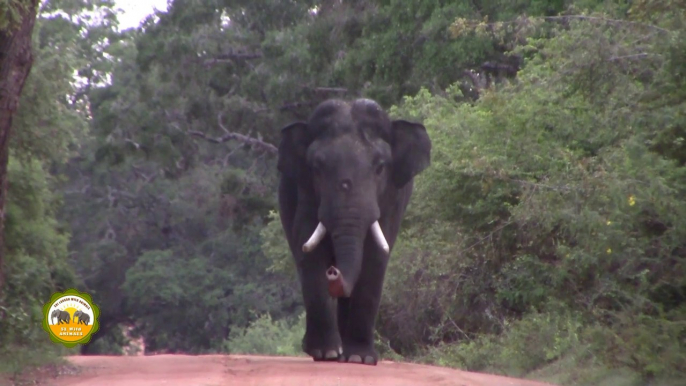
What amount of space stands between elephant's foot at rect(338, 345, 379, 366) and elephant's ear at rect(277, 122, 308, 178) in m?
1.84

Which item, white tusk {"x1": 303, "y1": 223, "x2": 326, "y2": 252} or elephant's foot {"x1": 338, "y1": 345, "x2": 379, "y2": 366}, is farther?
elephant's foot {"x1": 338, "y1": 345, "x2": 379, "y2": 366}

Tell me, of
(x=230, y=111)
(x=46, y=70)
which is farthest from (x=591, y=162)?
(x=230, y=111)

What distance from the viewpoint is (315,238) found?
35.5 ft

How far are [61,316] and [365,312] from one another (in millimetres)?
3214

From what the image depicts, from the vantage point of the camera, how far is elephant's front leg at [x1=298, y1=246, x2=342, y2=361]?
11.1 meters

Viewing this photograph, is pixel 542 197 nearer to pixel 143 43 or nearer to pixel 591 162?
pixel 591 162

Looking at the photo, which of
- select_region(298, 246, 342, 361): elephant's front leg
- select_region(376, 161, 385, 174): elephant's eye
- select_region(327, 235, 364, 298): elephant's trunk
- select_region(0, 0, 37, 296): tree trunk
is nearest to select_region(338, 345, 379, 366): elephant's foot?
select_region(298, 246, 342, 361): elephant's front leg

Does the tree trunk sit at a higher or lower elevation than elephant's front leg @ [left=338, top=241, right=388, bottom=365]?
higher

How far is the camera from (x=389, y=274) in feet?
57.5

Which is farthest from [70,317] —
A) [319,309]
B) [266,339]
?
[266,339]

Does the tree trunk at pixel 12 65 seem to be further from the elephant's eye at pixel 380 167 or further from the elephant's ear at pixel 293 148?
the elephant's eye at pixel 380 167

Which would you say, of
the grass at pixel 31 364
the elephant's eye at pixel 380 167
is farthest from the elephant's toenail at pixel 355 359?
the grass at pixel 31 364

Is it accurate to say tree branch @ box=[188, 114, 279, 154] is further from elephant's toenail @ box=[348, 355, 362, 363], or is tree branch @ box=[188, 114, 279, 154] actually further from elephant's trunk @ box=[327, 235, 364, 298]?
elephant's trunk @ box=[327, 235, 364, 298]

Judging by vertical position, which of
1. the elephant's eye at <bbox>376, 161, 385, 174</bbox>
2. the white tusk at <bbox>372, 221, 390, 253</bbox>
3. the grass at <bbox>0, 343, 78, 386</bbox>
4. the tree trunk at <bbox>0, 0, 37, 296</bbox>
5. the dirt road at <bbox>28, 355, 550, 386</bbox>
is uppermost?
the tree trunk at <bbox>0, 0, 37, 296</bbox>
